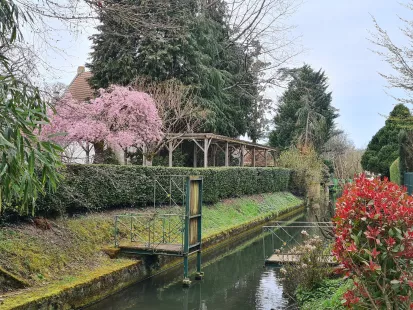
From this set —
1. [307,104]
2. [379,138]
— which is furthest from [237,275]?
[307,104]

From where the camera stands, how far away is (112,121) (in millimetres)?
17031

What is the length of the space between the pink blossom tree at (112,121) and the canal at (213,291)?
6.92 meters

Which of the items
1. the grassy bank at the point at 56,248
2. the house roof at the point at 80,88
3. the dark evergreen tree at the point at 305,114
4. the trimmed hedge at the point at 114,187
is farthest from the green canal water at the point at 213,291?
the dark evergreen tree at the point at 305,114

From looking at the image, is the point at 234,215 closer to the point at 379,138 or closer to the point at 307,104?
the point at 379,138

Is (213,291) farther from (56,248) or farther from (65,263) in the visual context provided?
(56,248)

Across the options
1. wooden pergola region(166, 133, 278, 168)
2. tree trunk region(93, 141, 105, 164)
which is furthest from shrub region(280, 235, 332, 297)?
wooden pergola region(166, 133, 278, 168)

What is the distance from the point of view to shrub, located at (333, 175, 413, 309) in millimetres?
4039

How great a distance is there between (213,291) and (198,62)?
16.1 metres

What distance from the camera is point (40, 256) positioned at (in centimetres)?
794

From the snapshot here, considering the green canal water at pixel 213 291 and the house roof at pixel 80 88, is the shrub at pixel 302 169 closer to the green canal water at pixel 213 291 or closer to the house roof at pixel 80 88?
the house roof at pixel 80 88

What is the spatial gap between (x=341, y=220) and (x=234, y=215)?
14.1m

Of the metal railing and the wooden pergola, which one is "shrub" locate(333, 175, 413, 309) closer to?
the metal railing

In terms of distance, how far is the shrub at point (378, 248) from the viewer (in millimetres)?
4039

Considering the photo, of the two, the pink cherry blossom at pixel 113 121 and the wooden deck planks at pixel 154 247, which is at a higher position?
the pink cherry blossom at pixel 113 121
